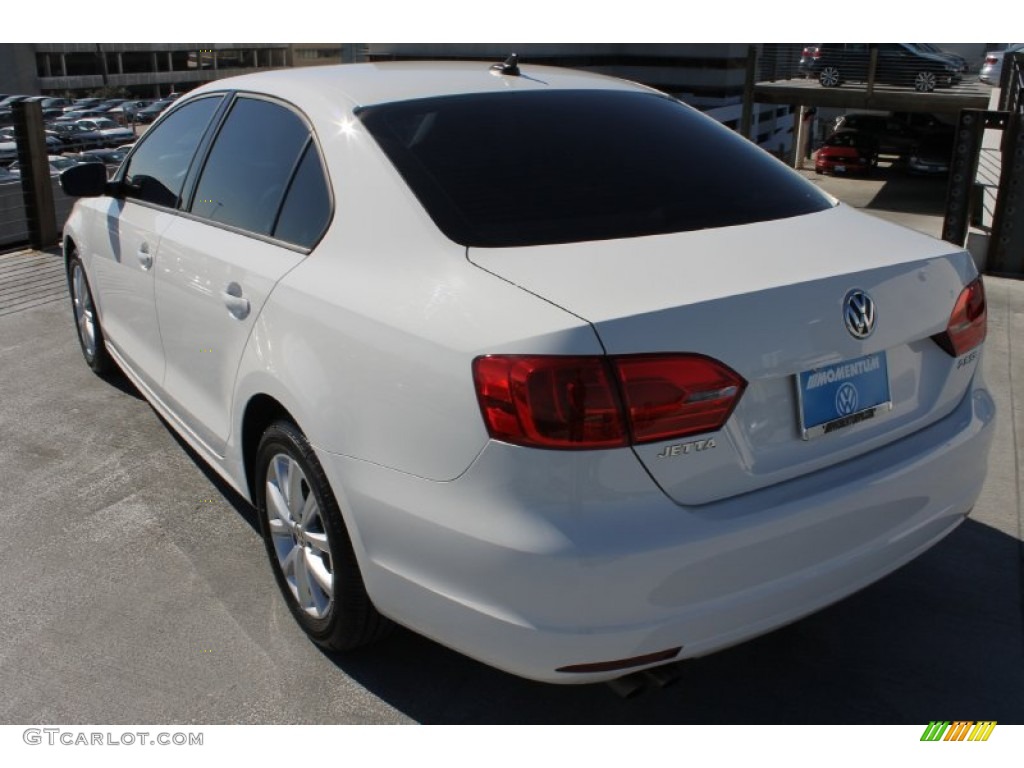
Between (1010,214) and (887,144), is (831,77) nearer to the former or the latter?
(887,144)

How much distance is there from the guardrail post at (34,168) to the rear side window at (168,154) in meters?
5.58

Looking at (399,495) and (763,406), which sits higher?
(763,406)

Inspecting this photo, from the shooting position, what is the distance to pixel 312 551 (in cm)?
285

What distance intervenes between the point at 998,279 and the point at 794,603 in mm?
6535

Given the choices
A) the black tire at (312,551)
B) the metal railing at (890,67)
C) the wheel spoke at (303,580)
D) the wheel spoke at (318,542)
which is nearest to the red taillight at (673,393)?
the black tire at (312,551)

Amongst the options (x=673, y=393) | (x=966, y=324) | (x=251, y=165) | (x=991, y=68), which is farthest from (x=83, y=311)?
(x=991, y=68)

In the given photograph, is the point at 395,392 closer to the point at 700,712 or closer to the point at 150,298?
the point at 700,712

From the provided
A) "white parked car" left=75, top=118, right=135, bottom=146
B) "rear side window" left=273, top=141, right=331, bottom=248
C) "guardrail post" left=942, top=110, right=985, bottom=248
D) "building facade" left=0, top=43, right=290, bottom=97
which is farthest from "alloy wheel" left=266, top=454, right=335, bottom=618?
"building facade" left=0, top=43, right=290, bottom=97

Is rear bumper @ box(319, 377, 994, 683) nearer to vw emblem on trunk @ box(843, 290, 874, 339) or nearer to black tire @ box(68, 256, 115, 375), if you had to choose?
vw emblem on trunk @ box(843, 290, 874, 339)

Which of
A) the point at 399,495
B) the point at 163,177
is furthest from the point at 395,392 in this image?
the point at 163,177

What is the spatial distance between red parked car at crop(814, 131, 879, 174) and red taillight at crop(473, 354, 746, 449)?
3735cm

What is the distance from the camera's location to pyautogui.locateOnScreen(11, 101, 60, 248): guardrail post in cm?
916

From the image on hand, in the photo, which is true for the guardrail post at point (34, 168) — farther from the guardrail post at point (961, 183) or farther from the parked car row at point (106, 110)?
the parked car row at point (106, 110)

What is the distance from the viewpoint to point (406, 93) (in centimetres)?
307
